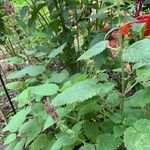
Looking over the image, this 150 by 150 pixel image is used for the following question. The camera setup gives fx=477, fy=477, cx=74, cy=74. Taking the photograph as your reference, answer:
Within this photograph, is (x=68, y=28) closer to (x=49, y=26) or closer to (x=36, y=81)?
(x=49, y=26)

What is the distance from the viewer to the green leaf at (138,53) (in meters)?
1.56

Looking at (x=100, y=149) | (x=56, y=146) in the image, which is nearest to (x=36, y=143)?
(x=56, y=146)

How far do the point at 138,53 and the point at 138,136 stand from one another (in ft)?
0.92

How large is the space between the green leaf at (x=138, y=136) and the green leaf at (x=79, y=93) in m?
0.18

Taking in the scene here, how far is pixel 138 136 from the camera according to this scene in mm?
1611

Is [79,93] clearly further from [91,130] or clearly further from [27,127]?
[27,127]

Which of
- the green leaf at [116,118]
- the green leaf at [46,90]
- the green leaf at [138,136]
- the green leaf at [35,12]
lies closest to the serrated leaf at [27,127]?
the green leaf at [46,90]

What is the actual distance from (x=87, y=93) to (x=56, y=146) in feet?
0.96

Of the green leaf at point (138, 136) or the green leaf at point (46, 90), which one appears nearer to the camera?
the green leaf at point (138, 136)

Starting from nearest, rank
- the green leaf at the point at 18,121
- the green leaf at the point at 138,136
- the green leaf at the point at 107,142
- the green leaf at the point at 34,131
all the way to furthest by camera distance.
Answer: the green leaf at the point at 138,136
the green leaf at the point at 107,142
the green leaf at the point at 18,121
the green leaf at the point at 34,131

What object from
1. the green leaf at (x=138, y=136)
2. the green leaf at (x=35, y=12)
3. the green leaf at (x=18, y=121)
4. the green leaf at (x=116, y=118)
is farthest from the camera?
the green leaf at (x=35, y=12)

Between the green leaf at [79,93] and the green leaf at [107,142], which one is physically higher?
the green leaf at [79,93]

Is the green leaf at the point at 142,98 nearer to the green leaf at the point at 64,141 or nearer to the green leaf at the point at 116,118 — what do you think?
the green leaf at the point at 116,118

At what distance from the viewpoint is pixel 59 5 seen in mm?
2857
